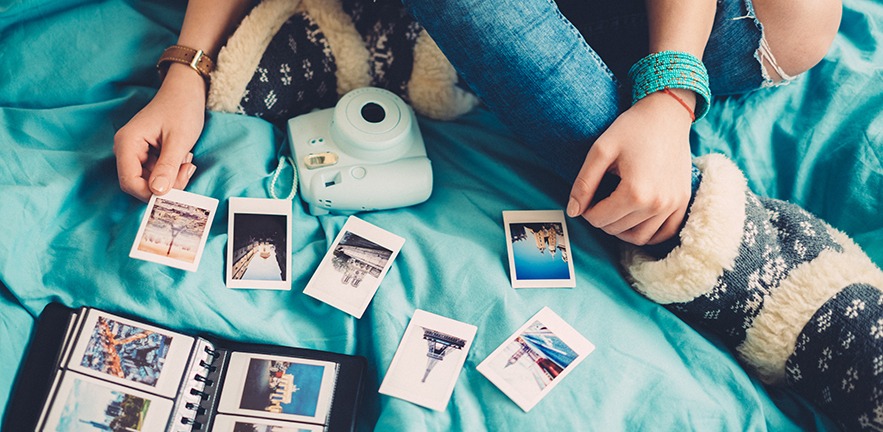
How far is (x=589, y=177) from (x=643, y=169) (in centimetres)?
8

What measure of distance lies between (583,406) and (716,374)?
210mm

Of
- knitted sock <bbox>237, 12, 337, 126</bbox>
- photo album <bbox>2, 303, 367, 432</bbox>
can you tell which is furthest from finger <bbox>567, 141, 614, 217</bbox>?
knitted sock <bbox>237, 12, 337, 126</bbox>

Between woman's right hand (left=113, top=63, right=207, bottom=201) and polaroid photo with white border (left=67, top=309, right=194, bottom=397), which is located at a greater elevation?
woman's right hand (left=113, top=63, right=207, bottom=201)

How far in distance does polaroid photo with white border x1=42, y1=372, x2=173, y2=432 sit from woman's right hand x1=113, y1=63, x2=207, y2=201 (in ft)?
0.91

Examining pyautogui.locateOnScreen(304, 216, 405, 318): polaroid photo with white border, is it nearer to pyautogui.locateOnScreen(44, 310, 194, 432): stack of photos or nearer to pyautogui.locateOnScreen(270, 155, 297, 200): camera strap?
pyautogui.locateOnScreen(270, 155, 297, 200): camera strap

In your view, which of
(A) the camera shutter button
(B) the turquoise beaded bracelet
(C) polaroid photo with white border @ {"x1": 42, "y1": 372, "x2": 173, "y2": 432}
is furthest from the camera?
(A) the camera shutter button

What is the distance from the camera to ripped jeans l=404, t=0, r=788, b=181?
900 mm

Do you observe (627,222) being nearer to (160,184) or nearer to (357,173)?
(357,173)

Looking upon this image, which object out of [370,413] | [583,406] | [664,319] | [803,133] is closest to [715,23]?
[803,133]

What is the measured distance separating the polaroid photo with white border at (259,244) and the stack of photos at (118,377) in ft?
0.42

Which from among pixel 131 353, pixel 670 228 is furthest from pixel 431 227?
pixel 131 353

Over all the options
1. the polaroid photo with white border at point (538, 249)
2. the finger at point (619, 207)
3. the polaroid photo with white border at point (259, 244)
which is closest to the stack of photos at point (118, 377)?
the polaroid photo with white border at point (259, 244)

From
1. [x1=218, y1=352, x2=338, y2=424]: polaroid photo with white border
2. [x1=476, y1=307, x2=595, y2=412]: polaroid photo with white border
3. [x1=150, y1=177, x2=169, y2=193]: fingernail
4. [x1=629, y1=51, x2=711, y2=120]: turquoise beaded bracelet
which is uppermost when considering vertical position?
[x1=629, y1=51, x2=711, y2=120]: turquoise beaded bracelet

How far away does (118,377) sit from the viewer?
834mm
